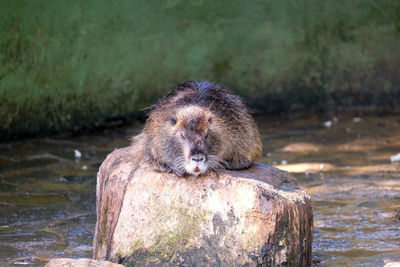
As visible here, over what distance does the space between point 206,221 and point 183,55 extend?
6.01 m

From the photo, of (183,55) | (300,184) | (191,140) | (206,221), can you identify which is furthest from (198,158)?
(183,55)

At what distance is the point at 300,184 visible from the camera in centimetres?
700

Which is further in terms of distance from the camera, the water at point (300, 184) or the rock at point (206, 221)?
the water at point (300, 184)

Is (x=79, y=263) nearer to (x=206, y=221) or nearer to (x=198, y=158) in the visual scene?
(x=206, y=221)

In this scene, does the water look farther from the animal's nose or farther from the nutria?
the animal's nose

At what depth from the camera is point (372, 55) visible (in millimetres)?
10234

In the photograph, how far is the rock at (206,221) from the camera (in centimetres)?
412

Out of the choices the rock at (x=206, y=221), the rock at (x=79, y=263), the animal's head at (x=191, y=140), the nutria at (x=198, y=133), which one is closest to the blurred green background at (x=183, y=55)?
the nutria at (x=198, y=133)

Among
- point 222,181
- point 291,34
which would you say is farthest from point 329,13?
point 222,181

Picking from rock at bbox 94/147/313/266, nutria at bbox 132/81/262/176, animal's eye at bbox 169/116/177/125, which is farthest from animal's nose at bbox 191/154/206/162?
animal's eye at bbox 169/116/177/125

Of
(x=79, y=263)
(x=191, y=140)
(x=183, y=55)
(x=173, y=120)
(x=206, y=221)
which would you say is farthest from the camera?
(x=183, y=55)

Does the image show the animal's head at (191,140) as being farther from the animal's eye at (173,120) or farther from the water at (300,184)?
the water at (300,184)

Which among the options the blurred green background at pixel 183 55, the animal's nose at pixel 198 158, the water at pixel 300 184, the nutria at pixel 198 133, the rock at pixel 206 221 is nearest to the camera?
the rock at pixel 206 221

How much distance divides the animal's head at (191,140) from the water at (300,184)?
3.93 ft
